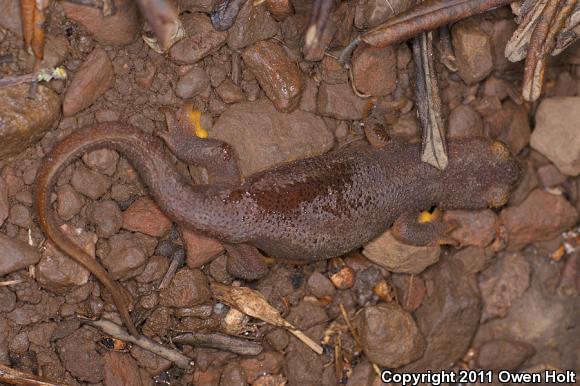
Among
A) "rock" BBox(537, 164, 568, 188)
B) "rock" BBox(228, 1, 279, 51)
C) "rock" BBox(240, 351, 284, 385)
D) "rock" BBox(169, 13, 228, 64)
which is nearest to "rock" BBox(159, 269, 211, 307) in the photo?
"rock" BBox(240, 351, 284, 385)

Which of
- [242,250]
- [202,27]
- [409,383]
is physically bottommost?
[409,383]

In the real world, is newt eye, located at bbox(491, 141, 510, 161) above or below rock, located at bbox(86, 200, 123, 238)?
above

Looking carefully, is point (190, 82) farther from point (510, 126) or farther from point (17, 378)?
point (510, 126)

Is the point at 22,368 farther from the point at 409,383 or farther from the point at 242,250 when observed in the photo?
the point at 409,383

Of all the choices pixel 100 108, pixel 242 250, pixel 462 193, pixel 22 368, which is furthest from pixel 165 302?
pixel 462 193

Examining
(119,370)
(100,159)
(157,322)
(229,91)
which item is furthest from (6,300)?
(229,91)

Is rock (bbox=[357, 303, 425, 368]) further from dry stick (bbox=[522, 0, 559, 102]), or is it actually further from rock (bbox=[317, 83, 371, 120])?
dry stick (bbox=[522, 0, 559, 102])
